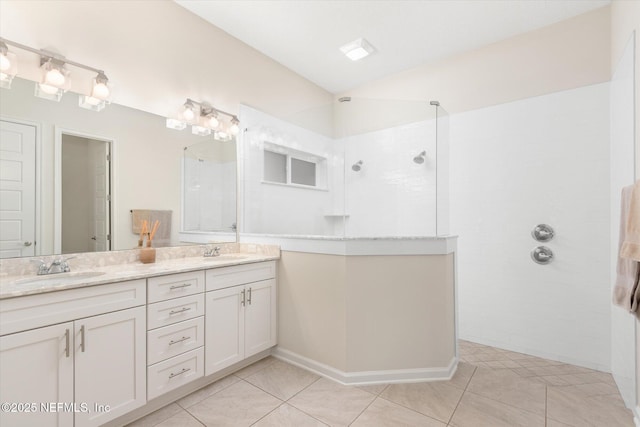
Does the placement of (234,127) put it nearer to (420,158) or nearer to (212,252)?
(212,252)

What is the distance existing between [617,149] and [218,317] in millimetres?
3141

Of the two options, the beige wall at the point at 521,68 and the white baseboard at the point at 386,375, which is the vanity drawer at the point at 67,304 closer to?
the white baseboard at the point at 386,375

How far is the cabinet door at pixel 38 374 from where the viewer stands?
1.23 metres

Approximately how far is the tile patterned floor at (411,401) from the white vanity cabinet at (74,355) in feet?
1.04

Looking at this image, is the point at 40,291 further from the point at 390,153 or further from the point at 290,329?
the point at 390,153

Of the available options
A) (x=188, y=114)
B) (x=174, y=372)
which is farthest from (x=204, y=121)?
(x=174, y=372)

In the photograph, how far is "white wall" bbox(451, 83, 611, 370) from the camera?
2328 millimetres

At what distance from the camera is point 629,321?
1.87 meters

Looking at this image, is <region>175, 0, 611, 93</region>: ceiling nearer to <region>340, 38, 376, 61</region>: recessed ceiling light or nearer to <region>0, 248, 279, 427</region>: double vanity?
<region>340, 38, 376, 61</region>: recessed ceiling light

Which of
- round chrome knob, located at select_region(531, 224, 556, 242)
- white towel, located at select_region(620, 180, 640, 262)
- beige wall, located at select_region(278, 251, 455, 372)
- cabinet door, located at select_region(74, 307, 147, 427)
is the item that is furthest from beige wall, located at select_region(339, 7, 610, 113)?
cabinet door, located at select_region(74, 307, 147, 427)

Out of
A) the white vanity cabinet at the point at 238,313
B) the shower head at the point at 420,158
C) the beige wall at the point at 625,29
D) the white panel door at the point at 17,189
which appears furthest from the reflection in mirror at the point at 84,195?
the beige wall at the point at 625,29

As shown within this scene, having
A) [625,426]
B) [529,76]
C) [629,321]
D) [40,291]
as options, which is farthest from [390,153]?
[40,291]

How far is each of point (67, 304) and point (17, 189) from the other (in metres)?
0.83

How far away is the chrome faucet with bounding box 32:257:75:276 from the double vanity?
51mm
